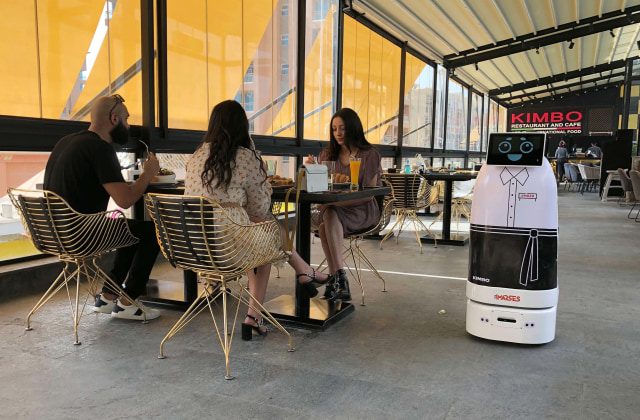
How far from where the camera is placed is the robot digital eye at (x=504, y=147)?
2.78 m

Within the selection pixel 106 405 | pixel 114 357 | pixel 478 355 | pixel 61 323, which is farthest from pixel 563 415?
pixel 61 323

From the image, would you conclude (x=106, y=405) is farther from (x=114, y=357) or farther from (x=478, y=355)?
(x=478, y=355)

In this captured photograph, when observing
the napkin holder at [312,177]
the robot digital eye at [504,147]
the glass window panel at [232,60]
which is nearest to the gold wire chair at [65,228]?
the napkin holder at [312,177]

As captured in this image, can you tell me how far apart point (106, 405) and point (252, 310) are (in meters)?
0.98

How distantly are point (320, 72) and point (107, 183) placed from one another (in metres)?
4.73

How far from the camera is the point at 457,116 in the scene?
14.4 m

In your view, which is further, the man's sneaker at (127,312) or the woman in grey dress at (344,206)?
the woman in grey dress at (344,206)

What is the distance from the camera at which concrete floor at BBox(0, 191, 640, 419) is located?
208cm

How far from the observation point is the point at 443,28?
9.45m

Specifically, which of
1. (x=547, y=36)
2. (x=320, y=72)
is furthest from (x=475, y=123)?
(x=320, y=72)

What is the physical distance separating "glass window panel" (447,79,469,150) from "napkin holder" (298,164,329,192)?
1081 cm

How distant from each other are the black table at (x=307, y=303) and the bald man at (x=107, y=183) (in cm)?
79

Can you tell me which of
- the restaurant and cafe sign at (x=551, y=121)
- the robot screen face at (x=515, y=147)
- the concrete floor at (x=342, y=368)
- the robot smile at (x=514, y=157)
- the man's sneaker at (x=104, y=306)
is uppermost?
the restaurant and cafe sign at (x=551, y=121)

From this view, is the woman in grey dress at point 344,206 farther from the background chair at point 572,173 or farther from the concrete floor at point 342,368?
the background chair at point 572,173
